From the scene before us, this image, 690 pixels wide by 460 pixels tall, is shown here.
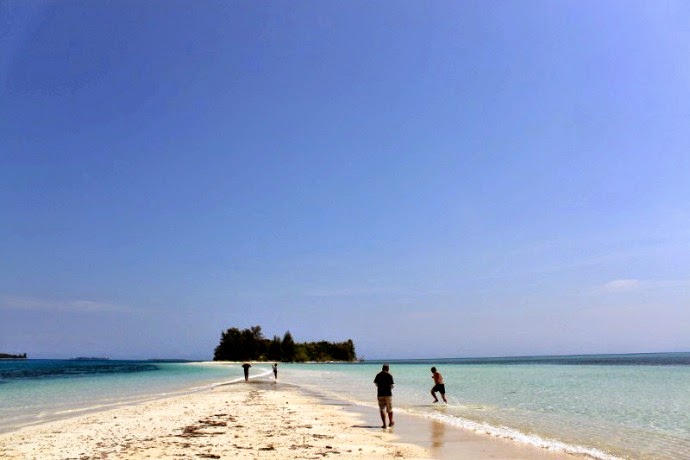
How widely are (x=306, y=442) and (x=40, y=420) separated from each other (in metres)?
12.0

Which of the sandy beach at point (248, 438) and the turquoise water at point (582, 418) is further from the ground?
the sandy beach at point (248, 438)

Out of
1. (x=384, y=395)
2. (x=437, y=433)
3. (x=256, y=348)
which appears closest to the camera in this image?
(x=437, y=433)

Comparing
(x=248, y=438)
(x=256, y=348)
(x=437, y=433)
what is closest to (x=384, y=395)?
(x=437, y=433)

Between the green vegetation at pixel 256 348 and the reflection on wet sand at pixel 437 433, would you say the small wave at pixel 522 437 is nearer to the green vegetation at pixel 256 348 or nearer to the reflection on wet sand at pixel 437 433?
the reflection on wet sand at pixel 437 433

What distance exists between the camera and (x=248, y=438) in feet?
42.7

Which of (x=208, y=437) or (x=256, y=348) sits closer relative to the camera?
(x=208, y=437)

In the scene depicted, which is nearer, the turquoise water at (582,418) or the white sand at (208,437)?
the white sand at (208,437)

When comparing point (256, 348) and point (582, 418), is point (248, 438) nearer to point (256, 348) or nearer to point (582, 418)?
point (582, 418)

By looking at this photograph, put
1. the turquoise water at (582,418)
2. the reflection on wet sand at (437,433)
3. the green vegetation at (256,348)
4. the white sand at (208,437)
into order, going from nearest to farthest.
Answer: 1. the white sand at (208,437)
2. the reflection on wet sand at (437,433)
3. the turquoise water at (582,418)
4. the green vegetation at (256,348)

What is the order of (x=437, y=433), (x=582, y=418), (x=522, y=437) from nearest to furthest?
(x=522, y=437) < (x=437, y=433) < (x=582, y=418)

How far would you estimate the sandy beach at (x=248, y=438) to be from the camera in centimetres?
1126

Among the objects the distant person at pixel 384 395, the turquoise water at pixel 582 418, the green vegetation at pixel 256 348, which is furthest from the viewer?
the green vegetation at pixel 256 348

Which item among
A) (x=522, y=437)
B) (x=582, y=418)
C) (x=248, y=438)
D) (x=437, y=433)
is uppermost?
(x=248, y=438)

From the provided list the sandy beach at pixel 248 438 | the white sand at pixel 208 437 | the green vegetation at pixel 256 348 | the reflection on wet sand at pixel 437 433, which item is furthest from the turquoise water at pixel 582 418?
the green vegetation at pixel 256 348
